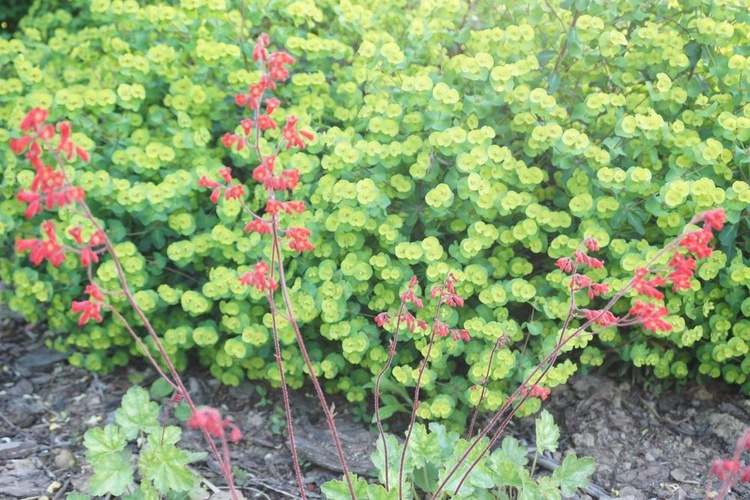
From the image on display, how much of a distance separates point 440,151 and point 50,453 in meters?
1.80

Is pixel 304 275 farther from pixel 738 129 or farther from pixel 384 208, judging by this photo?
pixel 738 129

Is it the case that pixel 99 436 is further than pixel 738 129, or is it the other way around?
pixel 738 129

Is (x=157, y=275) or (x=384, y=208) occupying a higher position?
(x=384, y=208)

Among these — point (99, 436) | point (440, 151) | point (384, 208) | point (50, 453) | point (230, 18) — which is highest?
point (230, 18)

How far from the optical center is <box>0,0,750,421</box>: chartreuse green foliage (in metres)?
2.79

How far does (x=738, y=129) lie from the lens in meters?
2.77

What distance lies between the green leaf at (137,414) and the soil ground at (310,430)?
0.42m

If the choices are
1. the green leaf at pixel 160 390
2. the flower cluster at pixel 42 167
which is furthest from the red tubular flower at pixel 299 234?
the green leaf at pixel 160 390

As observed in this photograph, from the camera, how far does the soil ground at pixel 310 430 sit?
9.23 feet

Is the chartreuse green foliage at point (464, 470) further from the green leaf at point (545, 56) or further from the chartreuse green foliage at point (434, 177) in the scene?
the green leaf at point (545, 56)

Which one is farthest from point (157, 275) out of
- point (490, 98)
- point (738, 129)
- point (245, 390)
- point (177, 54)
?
point (738, 129)

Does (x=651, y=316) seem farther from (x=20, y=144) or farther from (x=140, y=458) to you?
(x=140, y=458)

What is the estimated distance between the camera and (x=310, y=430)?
306cm

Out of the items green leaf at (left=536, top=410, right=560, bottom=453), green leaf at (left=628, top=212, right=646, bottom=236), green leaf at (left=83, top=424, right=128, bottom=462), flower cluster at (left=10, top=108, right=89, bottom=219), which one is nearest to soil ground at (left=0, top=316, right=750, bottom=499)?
green leaf at (left=536, top=410, right=560, bottom=453)
